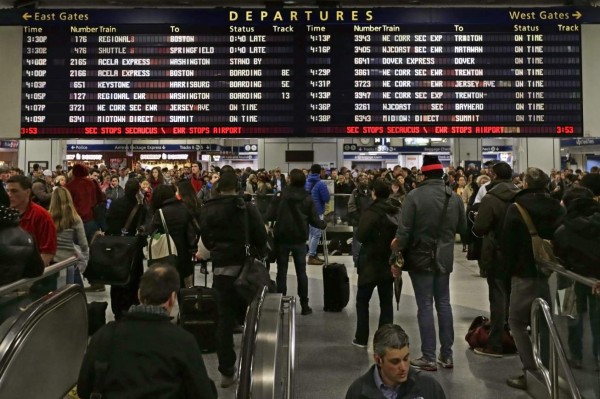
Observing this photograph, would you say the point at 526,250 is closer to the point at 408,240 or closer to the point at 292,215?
the point at 408,240

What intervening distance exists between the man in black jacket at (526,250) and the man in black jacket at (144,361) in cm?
325

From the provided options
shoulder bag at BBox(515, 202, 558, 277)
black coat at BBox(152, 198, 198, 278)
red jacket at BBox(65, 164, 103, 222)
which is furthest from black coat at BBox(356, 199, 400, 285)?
red jacket at BBox(65, 164, 103, 222)

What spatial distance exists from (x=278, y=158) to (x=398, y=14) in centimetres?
515

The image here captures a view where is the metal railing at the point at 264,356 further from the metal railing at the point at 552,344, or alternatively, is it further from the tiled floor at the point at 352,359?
the metal railing at the point at 552,344

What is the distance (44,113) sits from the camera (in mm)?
10109

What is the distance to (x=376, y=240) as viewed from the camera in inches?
233

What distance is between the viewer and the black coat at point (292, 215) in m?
7.18

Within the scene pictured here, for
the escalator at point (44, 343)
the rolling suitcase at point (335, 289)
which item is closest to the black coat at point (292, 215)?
the rolling suitcase at point (335, 289)

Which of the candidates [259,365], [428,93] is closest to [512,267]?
[259,365]

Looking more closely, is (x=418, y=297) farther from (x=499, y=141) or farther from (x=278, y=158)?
(x=499, y=141)

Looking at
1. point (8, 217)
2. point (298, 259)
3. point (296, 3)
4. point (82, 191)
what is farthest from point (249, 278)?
point (296, 3)

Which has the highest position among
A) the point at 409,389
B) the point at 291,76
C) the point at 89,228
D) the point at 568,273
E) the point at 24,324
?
the point at 291,76

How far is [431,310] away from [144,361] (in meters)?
3.39

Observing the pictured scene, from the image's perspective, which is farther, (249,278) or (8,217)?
(249,278)
